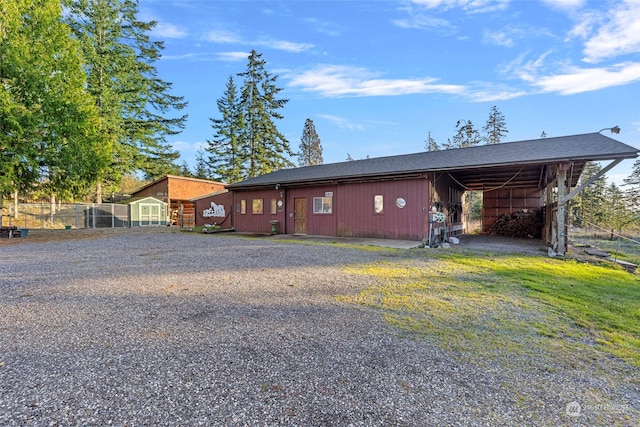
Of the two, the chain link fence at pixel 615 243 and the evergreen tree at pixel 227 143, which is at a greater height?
the evergreen tree at pixel 227 143

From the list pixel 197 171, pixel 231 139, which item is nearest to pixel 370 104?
pixel 231 139

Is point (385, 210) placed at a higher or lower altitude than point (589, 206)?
lower

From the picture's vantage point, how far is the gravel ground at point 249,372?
6.16 feet

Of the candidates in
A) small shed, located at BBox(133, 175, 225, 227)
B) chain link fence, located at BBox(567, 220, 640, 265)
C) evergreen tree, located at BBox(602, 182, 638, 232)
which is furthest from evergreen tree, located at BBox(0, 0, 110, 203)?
evergreen tree, located at BBox(602, 182, 638, 232)

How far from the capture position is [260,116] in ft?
90.1

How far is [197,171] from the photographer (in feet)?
129

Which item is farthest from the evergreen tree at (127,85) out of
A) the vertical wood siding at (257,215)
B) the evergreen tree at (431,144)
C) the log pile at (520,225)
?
the evergreen tree at (431,144)

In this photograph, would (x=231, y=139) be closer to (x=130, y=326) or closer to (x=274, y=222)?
(x=274, y=222)

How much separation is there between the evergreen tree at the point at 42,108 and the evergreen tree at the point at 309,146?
2900 centimetres

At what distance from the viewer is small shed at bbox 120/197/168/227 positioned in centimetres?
2208

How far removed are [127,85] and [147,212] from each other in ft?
29.8

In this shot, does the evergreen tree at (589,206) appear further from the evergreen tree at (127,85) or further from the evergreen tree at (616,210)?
the evergreen tree at (127,85)

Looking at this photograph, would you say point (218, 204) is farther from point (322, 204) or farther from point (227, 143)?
point (227, 143)

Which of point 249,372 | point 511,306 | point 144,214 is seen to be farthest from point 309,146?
point 249,372
